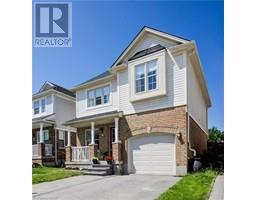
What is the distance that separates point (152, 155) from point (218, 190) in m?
0.96

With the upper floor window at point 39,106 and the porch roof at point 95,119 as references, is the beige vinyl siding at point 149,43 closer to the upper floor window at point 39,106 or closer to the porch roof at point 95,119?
the porch roof at point 95,119

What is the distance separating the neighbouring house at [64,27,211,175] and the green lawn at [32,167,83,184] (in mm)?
124

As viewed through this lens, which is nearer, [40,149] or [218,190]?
[218,190]

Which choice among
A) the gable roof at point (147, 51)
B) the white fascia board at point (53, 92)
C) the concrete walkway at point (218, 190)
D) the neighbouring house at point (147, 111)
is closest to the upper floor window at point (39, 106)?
the white fascia board at point (53, 92)

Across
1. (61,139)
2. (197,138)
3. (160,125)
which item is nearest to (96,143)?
(61,139)

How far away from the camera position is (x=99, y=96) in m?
4.73

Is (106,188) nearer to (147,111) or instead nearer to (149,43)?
(147,111)

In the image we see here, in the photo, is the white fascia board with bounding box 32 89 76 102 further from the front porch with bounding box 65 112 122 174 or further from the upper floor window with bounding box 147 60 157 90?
the upper floor window with bounding box 147 60 157 90

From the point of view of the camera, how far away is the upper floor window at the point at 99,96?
183 inches

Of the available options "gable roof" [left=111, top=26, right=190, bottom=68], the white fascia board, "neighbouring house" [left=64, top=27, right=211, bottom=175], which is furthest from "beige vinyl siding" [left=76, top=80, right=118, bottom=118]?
"gable roof" [left=111, top=26, right=190, bottom=68]
